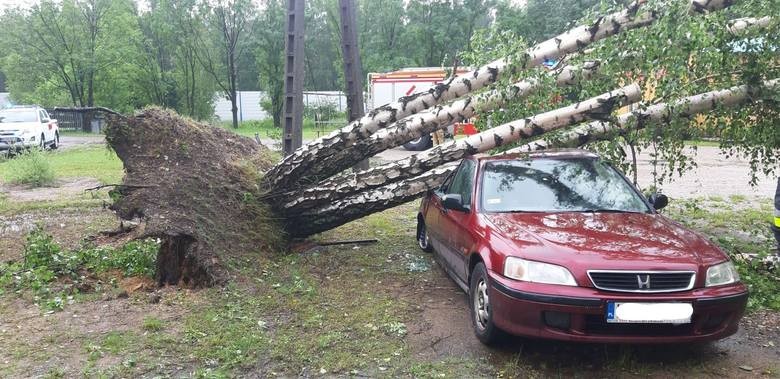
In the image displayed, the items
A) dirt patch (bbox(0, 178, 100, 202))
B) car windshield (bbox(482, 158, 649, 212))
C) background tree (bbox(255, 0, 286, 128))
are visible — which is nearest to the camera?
car windshield (bbox(482, 158, 649, 212))

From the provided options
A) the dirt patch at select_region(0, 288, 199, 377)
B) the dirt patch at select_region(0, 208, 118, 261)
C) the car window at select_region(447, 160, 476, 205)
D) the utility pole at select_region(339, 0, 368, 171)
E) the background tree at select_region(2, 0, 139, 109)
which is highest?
the background tree at select_region(2, 0, 139, 109)

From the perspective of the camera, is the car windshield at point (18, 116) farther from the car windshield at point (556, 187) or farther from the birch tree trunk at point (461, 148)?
the car windshield at point (556, 187)

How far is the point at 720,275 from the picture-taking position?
12.6ft

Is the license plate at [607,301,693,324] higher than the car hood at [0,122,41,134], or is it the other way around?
the car hood at [0,122,41,134]

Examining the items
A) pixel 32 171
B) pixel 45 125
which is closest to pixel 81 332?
pixel 32 171

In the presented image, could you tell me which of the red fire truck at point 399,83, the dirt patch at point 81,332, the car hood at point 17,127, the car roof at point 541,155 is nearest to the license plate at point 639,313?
the car roof at point 541,155

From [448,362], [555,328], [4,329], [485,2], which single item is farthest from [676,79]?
[485,2]

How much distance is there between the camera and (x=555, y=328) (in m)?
3.74

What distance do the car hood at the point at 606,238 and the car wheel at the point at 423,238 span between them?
7.94ft

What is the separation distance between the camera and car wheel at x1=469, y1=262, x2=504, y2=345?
4121mm

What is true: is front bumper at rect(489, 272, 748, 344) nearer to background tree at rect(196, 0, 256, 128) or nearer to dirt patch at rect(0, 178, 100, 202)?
dirt patch at rect(0, 178, 100, 202)

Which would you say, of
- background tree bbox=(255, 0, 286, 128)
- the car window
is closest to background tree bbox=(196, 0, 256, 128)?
background tree bbox=(255, 0, 286, 128)

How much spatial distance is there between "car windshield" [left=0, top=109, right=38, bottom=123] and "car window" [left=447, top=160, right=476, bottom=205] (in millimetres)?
19324

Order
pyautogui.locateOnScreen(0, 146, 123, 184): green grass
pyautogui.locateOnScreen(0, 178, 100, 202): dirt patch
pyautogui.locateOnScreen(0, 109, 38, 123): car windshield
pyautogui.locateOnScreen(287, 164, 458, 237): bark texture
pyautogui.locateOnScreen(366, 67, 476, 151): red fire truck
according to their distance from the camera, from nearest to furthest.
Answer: pyautogui.locateOnScreen(287, 164, 458, 237): bark texture → pyautogui.locateOnScreen(0, 178, 100, 202): dirt patch → pyautogui.locateOnScreen(0, 146, 123, 184): green grass → pyautogui.locateOnScreen(0, 109, 38, 123): car windshield → pyautogui.locateOnScreen(366, 67, 476, 151): red fire truck
